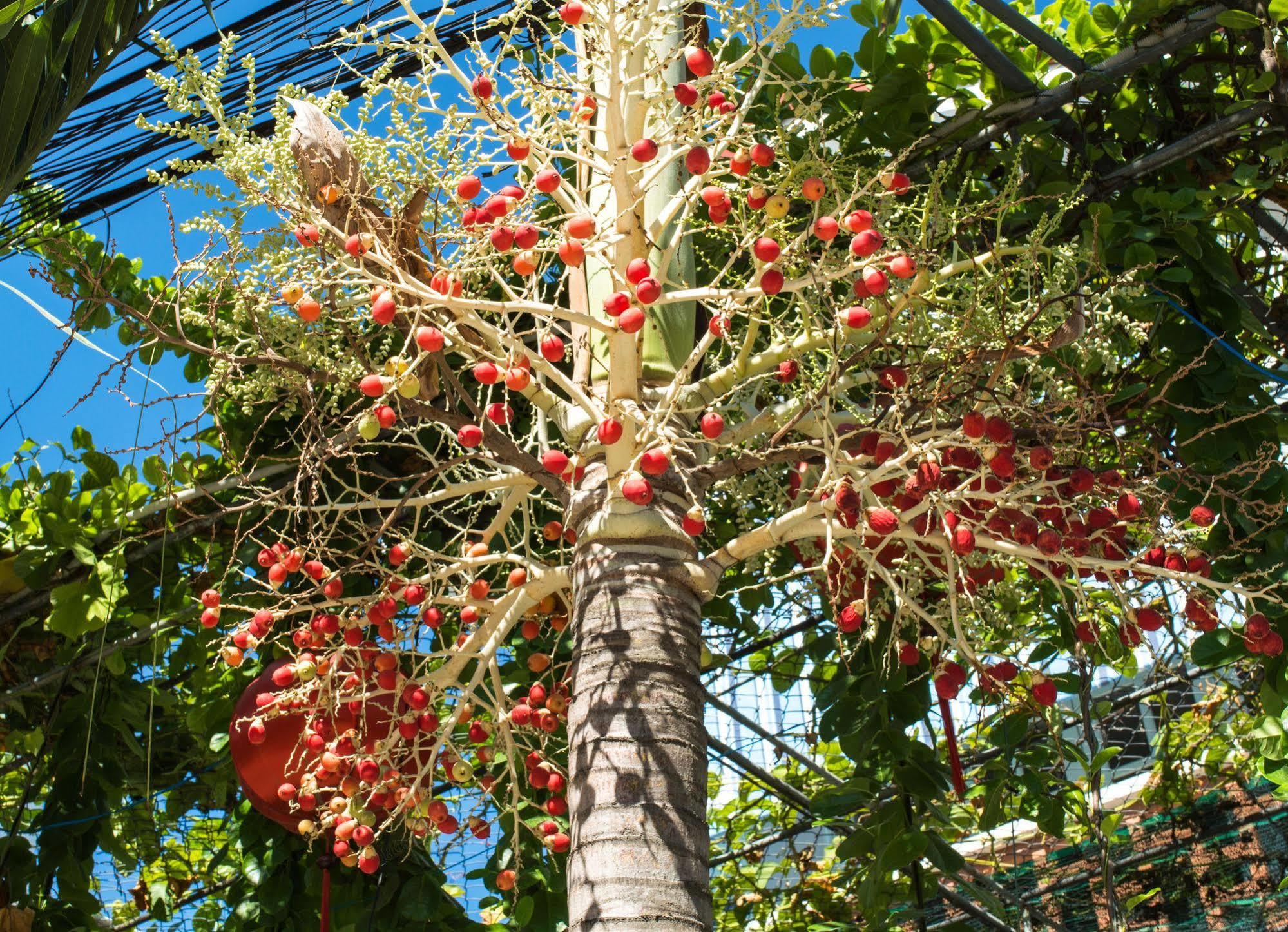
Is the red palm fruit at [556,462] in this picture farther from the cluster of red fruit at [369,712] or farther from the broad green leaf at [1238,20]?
the broad green leaf at [1238,20]

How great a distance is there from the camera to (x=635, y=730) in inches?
46.4

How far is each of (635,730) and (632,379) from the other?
0.37 m

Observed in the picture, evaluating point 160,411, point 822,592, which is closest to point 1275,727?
point 822,592

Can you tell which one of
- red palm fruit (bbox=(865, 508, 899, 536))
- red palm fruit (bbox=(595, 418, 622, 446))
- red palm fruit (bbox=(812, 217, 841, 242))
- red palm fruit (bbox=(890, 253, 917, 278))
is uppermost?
red palm fruit (bbox=(812, 217, 841, 242))

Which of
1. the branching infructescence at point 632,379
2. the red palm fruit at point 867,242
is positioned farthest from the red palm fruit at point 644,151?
the red palm fruit at point 867,242

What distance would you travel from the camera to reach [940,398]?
1.25m

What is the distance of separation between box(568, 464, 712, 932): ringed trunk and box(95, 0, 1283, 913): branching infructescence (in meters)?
0.01

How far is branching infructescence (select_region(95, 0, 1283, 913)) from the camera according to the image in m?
1.27

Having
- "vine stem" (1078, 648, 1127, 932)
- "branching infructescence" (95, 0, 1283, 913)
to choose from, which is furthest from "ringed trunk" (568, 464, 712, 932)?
"vine stem" (1078, 648, 1127, 932)

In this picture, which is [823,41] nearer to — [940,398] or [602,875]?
[940,398]

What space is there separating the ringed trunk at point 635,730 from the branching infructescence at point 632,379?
0.03 feet

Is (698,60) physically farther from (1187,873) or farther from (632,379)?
(1187,873)

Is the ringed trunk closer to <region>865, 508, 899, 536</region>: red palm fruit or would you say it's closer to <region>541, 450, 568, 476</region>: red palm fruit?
<region>541, 450, 568, 476</region>: red palm fruit

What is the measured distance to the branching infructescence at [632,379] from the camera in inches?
49.9
